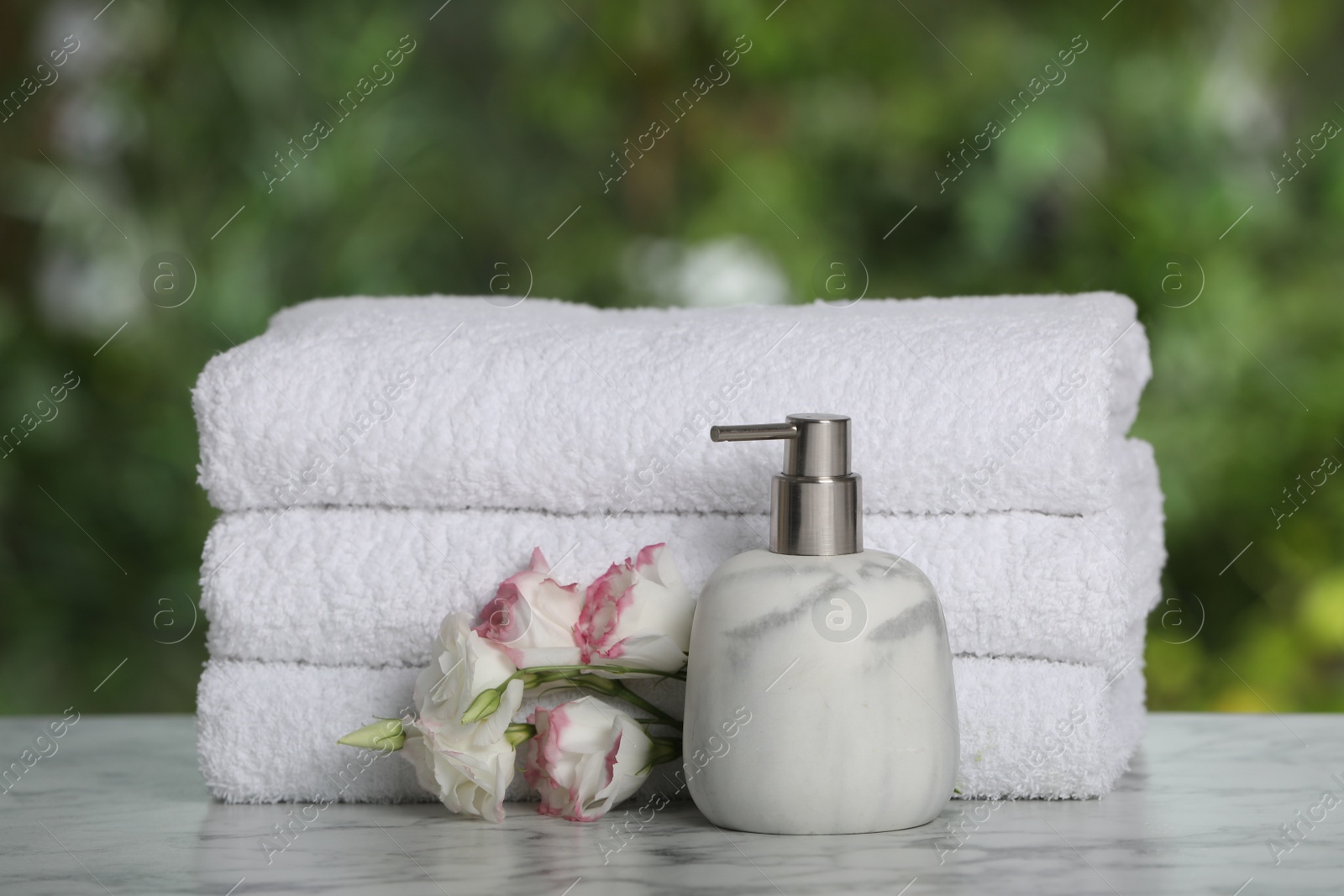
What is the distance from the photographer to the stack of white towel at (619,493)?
1.76 feet

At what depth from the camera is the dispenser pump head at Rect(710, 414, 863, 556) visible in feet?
1.65

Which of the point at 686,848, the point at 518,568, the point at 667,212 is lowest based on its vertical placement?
the point at 686,848

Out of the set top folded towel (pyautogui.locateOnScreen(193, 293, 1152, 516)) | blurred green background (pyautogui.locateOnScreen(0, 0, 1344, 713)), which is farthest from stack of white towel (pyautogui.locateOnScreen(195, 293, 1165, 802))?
blurred green background (pyautogui.locateOnScreen(0, 0, 1344, 713))

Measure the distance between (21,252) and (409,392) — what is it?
3.49ft

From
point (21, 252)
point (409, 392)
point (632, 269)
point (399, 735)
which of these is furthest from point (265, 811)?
point (21, 252)

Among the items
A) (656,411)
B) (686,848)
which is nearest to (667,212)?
(656,411)

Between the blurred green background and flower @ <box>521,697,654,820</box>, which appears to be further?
the blurred green background

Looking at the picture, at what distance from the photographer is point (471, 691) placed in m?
0.51

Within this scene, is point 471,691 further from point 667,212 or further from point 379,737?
point 667,212

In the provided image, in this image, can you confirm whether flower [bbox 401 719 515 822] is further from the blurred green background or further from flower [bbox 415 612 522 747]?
the blurred green background

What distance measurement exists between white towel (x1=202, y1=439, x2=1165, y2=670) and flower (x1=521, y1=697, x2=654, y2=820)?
0.06 metres

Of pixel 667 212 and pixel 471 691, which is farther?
pixel 667 212

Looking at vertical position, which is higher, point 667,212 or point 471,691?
point 667,212

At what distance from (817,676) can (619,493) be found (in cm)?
13
